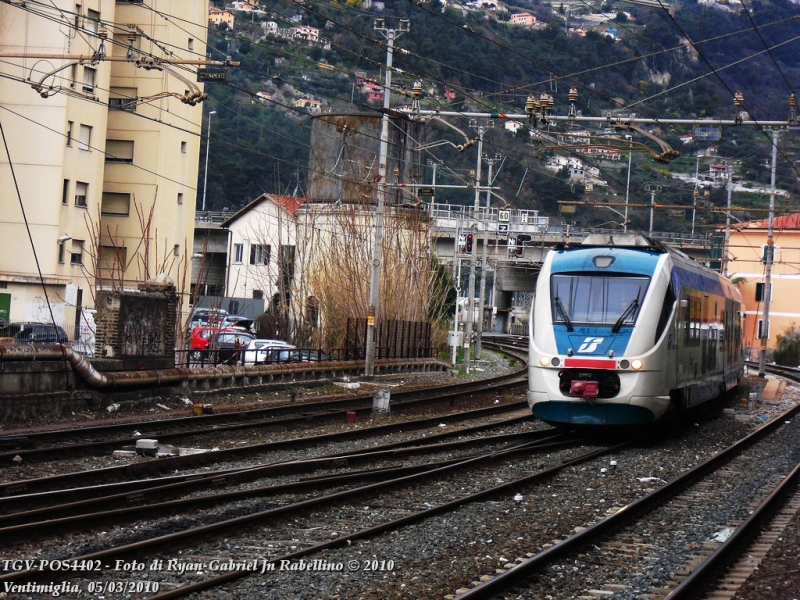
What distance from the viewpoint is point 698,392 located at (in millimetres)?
21984

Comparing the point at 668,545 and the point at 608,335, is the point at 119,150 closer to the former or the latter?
the point at 608,335

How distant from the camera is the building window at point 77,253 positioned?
48.9 meters

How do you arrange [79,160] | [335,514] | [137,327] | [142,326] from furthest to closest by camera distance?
[79,160] < [142,326] < [137,327] < [335,514]

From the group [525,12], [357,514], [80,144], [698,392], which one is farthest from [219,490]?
[525,12]

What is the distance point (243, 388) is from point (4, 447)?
11.3 m

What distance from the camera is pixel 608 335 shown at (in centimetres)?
1792

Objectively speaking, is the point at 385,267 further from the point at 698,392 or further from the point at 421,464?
the point at 421,464

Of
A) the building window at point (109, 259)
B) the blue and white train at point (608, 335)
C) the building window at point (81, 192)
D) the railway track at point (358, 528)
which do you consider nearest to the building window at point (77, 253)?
the building window at point (109, 259)

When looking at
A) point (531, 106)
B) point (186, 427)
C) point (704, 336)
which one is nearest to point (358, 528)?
point (186, 427)

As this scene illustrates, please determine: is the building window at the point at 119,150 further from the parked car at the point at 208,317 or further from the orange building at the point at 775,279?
the orange building at the point at 775,279

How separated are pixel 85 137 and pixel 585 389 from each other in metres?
35.1

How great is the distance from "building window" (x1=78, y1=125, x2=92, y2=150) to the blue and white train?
32.8 m

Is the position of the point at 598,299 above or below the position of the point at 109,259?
below

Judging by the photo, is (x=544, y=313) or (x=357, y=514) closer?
(x=357, y=514)
